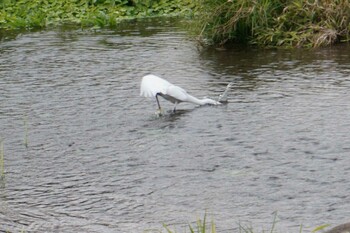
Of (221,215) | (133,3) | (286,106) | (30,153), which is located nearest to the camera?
(221,215)

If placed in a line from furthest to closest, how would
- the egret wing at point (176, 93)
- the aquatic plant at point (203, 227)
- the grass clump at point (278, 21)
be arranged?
the grass clump at point (278, 21) → the egret wing at point (176, 93) → the aquatic plant at point (203, 227)

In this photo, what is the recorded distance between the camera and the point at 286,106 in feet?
28.8

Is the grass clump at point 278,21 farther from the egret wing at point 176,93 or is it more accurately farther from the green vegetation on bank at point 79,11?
the egret wing at point 176,93

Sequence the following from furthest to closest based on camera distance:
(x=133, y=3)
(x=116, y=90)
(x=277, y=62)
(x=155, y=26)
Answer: (x=133, y=3), (x=155, y=26), (x=277, y=62), (x=116, y=90)

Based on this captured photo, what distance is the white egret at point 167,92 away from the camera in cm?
873

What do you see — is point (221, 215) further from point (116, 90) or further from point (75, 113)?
point (116, 90)

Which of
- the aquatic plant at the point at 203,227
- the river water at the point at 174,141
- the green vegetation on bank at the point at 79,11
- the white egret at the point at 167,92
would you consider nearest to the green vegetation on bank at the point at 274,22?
the river water at the point at 174,141

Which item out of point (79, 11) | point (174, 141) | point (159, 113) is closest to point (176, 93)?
point (159, 113)

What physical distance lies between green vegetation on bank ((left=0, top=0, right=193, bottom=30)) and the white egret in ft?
20.0

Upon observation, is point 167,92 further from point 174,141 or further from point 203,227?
point 203,227

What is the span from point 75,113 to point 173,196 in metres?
2.86

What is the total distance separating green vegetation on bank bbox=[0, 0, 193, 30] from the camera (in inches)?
589

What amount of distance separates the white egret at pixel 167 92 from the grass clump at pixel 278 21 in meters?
3.19

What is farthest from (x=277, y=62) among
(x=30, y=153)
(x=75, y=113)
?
(x=30, y=153)
